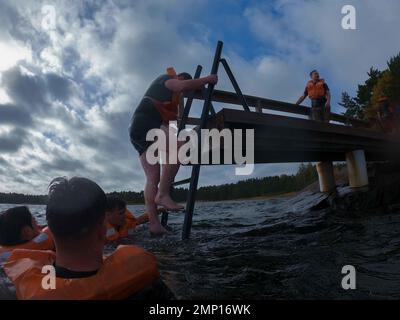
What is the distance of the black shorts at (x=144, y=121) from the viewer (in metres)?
4.68

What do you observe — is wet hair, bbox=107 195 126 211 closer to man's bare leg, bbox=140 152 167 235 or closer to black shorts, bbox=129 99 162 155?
man's bare leg, bbox=140 152 167 235

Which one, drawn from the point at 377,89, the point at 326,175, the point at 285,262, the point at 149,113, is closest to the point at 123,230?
the point at 149,113

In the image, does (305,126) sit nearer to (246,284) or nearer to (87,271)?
(246,284)

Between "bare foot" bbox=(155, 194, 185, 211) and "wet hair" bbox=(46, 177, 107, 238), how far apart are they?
2694mm

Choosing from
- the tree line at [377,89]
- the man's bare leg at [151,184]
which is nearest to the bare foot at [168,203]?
the man's bare leg at [151,184]

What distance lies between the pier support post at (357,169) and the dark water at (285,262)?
4.15m

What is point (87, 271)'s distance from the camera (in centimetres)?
167

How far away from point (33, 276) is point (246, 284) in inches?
70.3

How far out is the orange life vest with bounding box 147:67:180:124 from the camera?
4672 millimetres

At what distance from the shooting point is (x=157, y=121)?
15.5ft

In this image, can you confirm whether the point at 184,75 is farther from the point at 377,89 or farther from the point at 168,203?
the point at 377,89

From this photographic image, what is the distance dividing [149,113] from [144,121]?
14 cm

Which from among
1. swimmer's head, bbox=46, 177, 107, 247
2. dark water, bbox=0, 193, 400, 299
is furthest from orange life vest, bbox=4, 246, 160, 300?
dark water, bbox=0, 193, 400, 299
